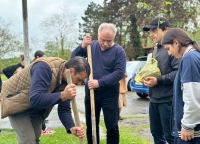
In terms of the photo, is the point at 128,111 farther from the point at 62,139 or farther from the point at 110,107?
the point at 110,107

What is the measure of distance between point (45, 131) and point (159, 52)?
3421 millimetres

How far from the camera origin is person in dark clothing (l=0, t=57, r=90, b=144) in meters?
2.82

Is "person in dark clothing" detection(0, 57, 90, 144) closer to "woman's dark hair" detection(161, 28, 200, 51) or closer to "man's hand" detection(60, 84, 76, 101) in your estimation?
"man's hand" detection(60, 84, 76, 101)

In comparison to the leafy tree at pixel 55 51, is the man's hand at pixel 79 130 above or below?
above

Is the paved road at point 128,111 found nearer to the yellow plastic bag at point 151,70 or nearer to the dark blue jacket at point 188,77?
the yellow plastic bag at point 151,70

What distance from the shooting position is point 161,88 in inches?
149

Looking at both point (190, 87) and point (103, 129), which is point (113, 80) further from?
point (103, 129)

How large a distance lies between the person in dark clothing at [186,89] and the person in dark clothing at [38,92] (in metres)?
0.90

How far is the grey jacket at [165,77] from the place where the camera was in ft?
11.9

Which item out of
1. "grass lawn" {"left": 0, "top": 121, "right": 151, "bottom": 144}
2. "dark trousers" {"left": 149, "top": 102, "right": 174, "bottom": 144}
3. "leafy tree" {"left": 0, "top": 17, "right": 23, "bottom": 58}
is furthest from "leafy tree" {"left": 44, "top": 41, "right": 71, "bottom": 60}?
"dark trousers" {"left": 149, "top": 102, "right": 174, "bottom": 144}

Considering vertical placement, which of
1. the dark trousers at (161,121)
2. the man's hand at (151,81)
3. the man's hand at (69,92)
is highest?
the man's hand at (69,92)

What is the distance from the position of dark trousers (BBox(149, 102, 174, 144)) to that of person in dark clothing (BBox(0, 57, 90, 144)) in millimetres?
1104

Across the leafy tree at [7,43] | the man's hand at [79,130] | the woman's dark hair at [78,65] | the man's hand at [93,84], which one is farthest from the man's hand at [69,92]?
the leafy tree at [7,43]

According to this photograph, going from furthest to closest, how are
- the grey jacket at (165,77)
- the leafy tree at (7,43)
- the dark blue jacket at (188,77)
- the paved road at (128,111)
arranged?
the leafy tree at (7,43), the paved road at (128,111), the grey jacket at (165,77), the dark blue jacket at (188,77)
